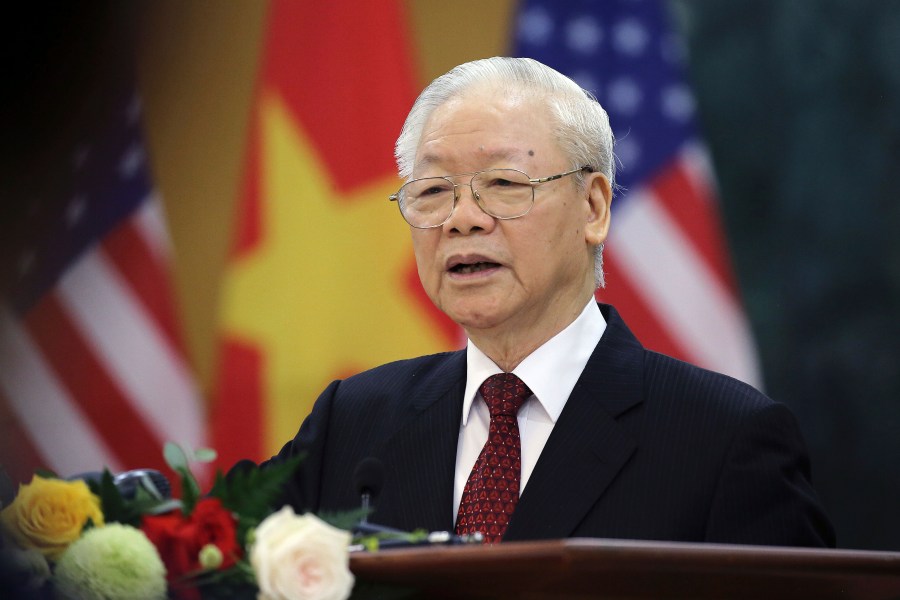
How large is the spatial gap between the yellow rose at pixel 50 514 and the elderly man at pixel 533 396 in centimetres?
89

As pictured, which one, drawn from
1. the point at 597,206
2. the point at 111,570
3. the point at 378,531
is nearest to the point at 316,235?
the point at 597,206

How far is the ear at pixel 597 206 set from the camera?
254cm

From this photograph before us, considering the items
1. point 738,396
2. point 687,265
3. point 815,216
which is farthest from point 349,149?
point 738,396

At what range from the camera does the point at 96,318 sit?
14.5 ft

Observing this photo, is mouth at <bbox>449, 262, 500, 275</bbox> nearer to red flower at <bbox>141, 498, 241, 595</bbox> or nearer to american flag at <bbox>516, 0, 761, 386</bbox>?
red flower at <bbox>141, 498, 241, 595</bbox>

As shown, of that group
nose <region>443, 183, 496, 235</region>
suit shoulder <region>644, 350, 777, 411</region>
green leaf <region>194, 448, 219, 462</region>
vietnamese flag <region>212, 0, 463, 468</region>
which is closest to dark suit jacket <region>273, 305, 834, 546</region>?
suit shoulder <region>644, 350, 777, 411</region>

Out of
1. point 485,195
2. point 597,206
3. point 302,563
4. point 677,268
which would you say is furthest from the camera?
point 677,268

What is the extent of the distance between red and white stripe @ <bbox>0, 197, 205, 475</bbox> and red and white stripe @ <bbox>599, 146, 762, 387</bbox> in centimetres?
155

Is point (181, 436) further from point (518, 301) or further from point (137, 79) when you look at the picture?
point (518, 301)

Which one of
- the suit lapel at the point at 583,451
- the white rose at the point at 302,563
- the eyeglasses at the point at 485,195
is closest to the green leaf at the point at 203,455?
the white rose at the point at 302,563

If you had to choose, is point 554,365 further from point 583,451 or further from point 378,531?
point 378,531

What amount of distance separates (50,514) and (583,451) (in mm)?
1076

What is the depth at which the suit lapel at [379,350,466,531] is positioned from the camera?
7.25 feet

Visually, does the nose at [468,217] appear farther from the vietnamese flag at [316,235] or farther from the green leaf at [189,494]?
the vietnamese flag at [316,235]
